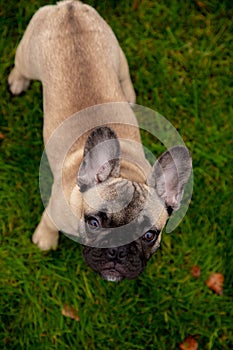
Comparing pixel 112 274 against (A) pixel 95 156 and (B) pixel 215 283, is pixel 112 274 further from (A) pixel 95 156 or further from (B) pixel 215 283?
(B) pixel 215 283

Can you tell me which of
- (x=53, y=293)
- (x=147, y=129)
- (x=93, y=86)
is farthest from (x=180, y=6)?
(x=53, y=293)

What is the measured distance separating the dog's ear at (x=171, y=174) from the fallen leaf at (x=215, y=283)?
167 centimetres

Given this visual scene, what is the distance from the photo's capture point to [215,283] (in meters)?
5.12

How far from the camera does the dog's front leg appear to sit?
15.5 ft

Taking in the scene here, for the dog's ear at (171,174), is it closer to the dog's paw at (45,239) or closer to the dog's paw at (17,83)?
the dog's paw at (45,239)

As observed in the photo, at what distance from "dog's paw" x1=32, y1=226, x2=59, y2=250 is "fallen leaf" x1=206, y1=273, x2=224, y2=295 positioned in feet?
4.99

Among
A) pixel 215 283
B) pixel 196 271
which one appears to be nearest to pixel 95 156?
pixel 196 271

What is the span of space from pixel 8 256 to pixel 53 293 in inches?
21.4

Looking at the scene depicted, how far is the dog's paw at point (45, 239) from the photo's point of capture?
480cm

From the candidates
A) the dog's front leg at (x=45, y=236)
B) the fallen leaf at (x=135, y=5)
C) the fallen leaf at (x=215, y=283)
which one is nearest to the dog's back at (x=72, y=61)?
the dog's front leg at (x=45, y=236)

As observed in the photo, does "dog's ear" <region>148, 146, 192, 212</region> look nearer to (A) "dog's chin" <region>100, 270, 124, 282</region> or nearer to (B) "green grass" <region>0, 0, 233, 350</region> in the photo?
(A) "dog's chin" <region>100, 270, 124, 282</region>

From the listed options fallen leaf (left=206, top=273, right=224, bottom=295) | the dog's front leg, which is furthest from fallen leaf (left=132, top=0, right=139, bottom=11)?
fallen leaf (left=206, top=273, right=224, bottom=295)

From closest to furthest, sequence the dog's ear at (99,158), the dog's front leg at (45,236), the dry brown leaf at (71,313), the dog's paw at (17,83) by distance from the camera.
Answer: the dog's ear at (99,158)
the dog's front leg at (45,236)
the dry brown leaf at (71,313)
the dog's paw at (17,83)

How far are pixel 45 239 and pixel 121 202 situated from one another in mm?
1597
